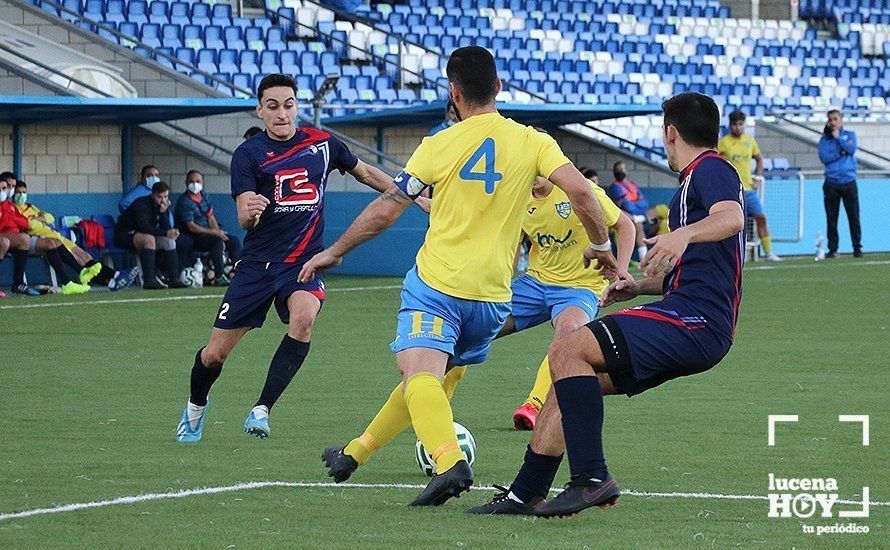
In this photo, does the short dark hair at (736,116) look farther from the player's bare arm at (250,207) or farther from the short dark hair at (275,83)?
the player's bare arm at (250,207)

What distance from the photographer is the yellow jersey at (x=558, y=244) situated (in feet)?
29.2

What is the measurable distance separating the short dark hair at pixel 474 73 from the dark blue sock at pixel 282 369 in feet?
8.01

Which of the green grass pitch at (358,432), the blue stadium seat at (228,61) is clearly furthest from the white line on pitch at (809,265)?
the blue stadium seat at (228,61)

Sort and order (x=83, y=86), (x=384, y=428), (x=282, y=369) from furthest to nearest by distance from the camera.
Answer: (x=83, y=86), (x=282, y=369), (x=384, y=428)

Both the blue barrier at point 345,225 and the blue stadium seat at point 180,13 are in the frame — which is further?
the blue stadium seat at point 180,13

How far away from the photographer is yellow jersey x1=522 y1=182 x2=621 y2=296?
29.2ft

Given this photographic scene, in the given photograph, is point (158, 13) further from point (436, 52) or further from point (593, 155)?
point (593, 155)

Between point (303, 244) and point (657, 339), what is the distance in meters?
3.17

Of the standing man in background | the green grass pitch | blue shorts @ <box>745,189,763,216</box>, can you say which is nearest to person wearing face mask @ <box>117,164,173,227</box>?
the green grass pitch

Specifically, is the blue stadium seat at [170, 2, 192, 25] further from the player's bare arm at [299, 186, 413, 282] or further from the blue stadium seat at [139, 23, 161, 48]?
the player's bare arm at [299, 186, 413, 282]

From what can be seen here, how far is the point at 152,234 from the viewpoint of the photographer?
1916 cm

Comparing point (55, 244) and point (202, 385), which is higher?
point (55, 244)

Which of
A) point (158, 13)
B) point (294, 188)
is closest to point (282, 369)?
Answer: point (294, 188)

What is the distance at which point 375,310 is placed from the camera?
16.2 m
